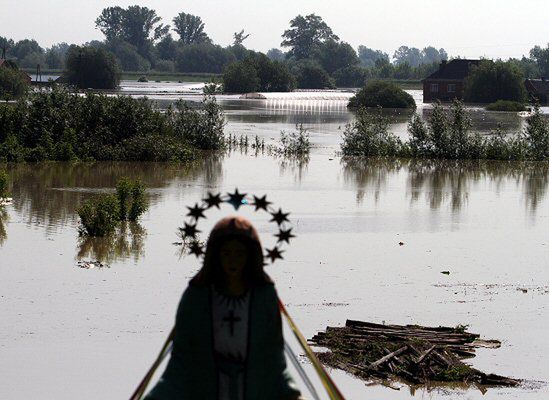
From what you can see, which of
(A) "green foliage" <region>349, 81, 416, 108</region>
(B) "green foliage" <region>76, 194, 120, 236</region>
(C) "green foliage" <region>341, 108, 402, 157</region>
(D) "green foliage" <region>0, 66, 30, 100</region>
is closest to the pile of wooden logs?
(B) "green foliage" <region>76, 194, 120, 236</region>

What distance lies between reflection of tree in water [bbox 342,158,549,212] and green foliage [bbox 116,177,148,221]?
8024mm

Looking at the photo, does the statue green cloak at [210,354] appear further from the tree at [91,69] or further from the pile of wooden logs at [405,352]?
the tree at [91,69]

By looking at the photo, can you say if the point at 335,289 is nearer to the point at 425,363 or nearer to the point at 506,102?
the point at 425,363

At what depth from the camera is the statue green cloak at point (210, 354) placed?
264 inches

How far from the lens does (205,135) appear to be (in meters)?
49.4

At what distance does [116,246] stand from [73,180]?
1293 cm

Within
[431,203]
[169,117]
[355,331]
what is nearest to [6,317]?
[355,331]

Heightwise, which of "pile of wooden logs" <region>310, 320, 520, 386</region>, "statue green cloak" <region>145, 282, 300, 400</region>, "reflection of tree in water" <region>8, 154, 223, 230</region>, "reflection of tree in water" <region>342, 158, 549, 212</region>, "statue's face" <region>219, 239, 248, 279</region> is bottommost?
"reflection of tree in water" <region>342, 158, 549, 212</region>

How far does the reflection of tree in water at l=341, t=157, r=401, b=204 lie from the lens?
1478 inches

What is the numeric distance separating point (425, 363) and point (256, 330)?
7.68 m

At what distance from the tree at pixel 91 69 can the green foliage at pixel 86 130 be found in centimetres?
7315

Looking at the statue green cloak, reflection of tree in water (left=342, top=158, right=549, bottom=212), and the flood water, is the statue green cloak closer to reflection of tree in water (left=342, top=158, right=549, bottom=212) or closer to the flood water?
the flood water

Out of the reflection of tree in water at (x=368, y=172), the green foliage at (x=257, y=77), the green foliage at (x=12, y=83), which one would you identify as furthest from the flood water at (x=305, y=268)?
the green foliage at (x=257, y=77)

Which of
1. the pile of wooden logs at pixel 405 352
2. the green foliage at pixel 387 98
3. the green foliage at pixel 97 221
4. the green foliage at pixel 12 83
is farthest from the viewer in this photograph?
the green foliage at pixel 387 98
